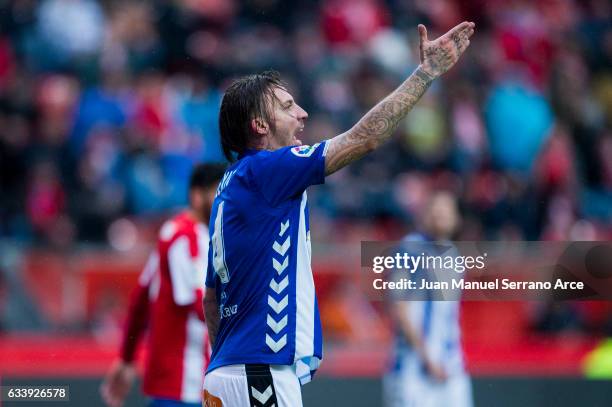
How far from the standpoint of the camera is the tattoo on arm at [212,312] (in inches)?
183

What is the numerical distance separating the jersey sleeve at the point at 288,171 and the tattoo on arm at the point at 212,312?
69cm

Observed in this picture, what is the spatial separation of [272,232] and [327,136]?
7188 mm

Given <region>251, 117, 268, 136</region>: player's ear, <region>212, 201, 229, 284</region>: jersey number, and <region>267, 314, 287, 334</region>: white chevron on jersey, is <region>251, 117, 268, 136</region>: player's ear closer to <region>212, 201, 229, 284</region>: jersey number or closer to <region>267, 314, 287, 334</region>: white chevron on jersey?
<region>212, 201, 229, 284</region>: jersey number

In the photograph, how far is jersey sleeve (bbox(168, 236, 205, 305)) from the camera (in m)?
6.11

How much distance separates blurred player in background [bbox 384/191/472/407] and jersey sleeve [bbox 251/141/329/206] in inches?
145

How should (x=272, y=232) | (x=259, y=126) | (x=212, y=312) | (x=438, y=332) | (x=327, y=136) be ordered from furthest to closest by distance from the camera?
(x=327, y=136), (x=438, y=332), (x=212, y=312), (x=259, y=126), (x=272, y=232)

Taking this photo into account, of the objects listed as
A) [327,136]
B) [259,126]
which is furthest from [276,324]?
[327,136]

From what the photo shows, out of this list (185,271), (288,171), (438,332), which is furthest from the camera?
(438,332)

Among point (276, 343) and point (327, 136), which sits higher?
point (327, 136)

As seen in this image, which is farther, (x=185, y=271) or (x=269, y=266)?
(x=185, y=271)

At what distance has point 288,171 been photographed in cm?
407

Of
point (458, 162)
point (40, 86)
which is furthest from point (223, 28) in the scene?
point (458, 162)

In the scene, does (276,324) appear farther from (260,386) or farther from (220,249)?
(220,249)

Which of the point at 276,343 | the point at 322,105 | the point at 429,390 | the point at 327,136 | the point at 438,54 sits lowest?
the point at 276,343
